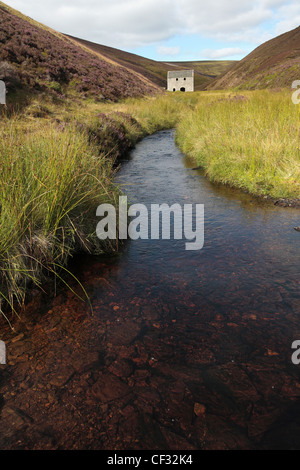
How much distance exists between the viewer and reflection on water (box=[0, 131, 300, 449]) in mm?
2258

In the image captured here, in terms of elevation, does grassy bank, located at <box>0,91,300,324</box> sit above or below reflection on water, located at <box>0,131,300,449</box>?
above

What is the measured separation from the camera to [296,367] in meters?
2.76

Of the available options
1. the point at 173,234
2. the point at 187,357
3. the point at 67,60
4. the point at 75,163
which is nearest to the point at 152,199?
the point at 173,234

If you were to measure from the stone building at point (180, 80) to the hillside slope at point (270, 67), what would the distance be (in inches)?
452

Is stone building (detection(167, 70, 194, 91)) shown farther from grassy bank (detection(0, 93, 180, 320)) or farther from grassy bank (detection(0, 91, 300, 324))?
grassy bank (detection(0, 93, 180, 320))

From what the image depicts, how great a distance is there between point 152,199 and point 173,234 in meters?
2.07

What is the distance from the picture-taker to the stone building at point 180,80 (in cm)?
6619

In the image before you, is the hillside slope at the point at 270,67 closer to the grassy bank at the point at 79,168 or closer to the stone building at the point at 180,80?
the stone building at the point at 180,80

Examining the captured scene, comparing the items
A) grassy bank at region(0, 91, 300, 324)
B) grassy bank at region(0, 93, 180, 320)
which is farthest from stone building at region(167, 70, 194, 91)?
grassy bank at region(0, 93, 180, 320)

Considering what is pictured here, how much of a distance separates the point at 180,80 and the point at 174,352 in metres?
72.6

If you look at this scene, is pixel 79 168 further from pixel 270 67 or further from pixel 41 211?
pixel 270 67

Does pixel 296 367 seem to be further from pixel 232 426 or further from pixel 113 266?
pixel 113 266

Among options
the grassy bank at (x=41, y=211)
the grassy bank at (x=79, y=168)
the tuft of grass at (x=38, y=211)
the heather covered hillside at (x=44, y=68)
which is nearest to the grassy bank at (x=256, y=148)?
the grassy bank at (x=79, y=168)

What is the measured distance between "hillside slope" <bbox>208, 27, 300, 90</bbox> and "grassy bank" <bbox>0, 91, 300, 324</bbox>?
Result: 2236 cm
